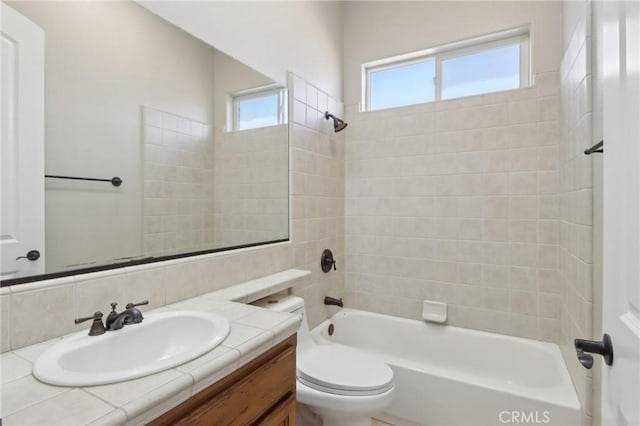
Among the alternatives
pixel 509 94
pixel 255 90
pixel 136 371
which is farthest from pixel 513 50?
pixel 136 371

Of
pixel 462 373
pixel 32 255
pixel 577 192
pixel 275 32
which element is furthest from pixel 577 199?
pixel 32 255

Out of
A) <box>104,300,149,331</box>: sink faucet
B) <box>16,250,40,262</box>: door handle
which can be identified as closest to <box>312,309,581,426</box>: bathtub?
<box>104,300,149,331</box>: sink faucet

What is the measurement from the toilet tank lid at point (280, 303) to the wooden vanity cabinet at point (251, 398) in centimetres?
53

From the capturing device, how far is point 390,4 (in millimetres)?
2475

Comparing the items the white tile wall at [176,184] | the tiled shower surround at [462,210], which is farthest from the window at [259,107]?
the tiled shower surround at [462,210]

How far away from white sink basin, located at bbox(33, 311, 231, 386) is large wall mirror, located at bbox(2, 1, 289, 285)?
257 millimetres

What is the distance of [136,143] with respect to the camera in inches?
49.6

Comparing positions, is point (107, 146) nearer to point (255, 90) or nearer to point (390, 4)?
point (255, 90)

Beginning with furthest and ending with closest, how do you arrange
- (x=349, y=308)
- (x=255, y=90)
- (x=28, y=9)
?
(x=349, y=308) → (x=255, y=90) → (x=28, y=9)

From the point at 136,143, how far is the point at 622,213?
4.84 ft

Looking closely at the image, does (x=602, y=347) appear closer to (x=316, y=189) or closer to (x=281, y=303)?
(x=281, y=303)

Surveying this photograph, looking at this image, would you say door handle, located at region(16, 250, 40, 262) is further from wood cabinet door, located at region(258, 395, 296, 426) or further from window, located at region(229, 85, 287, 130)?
window, located at region(229, 85, 287, 130)

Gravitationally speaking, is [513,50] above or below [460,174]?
above

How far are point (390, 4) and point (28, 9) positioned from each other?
2308 millimetres
